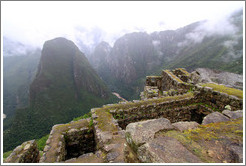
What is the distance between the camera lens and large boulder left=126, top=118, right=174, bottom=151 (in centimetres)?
258

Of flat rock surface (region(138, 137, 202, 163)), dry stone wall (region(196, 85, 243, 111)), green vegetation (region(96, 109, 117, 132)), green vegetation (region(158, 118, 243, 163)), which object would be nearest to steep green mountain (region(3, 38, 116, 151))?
green vegetation (region(96, 109, 117, 132))

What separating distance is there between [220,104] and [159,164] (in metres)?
8.54

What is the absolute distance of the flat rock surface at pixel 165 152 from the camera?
2.09 metres

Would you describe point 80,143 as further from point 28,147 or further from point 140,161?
point 140,161

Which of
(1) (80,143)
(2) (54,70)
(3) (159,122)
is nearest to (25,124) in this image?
(2) (54,70)

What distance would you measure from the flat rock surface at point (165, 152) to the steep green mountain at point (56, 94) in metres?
95.7

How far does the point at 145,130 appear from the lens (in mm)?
2871

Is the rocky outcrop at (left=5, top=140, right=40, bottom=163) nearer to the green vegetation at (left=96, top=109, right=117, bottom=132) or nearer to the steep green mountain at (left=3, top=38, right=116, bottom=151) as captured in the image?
the green vegetation at (left=96, top=109, right=117, bottom=132)

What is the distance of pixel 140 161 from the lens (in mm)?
2391

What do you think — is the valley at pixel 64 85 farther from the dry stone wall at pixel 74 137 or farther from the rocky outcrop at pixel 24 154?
the rocky outcrop at pixel 24 154

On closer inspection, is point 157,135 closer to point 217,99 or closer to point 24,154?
point 24,154

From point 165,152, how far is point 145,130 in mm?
709

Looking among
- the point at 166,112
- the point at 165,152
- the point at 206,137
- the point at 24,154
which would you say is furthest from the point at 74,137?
the point at 206,137

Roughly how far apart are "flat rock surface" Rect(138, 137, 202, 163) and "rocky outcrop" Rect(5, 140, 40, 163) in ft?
18.6
